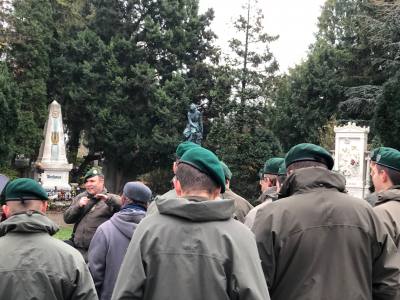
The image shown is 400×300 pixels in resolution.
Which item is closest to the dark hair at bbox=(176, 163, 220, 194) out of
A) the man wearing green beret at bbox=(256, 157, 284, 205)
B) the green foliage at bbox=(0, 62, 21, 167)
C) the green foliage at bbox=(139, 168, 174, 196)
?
the man wearing green beret at bbox=(256, 157, 284, 205)

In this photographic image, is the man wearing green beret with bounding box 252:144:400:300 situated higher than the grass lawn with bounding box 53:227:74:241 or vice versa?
the man wearing green beret with bounding box 252:144:400:300

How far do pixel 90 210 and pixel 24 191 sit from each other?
2444 millimetres

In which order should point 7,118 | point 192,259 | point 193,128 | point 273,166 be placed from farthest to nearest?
point 193,128, point 7,118, point 273,166, point 192,259

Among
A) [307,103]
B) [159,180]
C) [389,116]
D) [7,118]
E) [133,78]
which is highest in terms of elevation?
[133,78]

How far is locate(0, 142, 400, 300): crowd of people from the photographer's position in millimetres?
1917

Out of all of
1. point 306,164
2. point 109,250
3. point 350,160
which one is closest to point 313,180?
point 306,164

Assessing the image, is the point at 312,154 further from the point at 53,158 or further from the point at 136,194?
the point at 53,158

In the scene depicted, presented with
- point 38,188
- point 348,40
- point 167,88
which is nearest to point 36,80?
point 167,88

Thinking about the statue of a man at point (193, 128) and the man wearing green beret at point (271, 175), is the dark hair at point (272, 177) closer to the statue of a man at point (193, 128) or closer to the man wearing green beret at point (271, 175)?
the man wearing green beret at point (271, 175)

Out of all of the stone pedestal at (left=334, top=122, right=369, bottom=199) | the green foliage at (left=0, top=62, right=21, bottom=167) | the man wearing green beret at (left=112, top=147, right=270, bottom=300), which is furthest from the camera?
the green foliage at (left=0, top=62, right=21, bottom=167)

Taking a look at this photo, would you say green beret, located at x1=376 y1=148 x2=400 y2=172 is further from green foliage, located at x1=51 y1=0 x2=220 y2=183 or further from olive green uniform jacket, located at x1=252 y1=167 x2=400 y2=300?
green foliage, located at x1=51 y1=0 x2=220 y2=183

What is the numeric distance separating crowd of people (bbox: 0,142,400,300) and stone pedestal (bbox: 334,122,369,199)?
50.1ft

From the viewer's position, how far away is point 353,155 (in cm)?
1792

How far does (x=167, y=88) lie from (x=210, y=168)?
80.9ft
